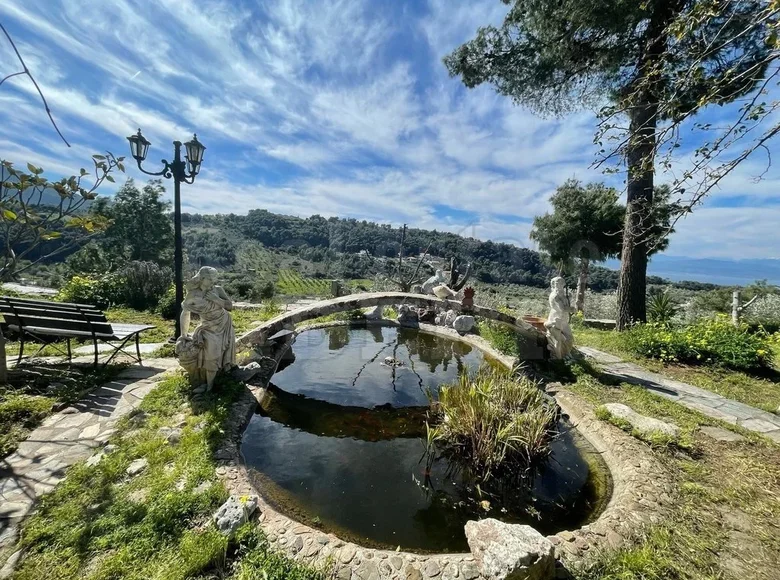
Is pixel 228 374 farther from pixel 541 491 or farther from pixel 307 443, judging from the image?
pixel 541 491

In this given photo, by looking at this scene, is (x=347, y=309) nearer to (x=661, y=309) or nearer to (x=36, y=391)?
(x=36, y=391)

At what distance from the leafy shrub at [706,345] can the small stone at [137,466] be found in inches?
350

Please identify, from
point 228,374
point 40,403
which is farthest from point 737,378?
point 40,403

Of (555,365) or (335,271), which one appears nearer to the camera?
(555,365)

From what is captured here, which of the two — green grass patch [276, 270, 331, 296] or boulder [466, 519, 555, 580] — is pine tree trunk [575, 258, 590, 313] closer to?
boulder [466, 519, 555, 580]

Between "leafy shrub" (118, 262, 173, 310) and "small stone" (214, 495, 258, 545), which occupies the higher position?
"leafy shrub" (118, 262, 173, 310)

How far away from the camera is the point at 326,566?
2258 mm

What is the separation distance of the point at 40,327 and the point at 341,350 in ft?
16.6

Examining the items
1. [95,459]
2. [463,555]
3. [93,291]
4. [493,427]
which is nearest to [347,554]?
[463,555]

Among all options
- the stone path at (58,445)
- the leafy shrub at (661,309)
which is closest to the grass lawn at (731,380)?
the leafy shrub at (661,309)

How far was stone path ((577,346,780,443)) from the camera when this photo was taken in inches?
174

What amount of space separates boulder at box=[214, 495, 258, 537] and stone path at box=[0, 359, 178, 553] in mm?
1387

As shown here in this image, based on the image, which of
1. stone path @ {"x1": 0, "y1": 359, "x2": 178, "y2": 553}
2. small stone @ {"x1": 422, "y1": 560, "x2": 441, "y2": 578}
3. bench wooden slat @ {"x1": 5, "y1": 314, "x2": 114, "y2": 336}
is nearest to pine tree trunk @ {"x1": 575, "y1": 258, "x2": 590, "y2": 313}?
small stone @ {"x1": 422, "y1": 560, "x2": 441, "y2": 578}

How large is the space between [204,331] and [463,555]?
4129 mm
